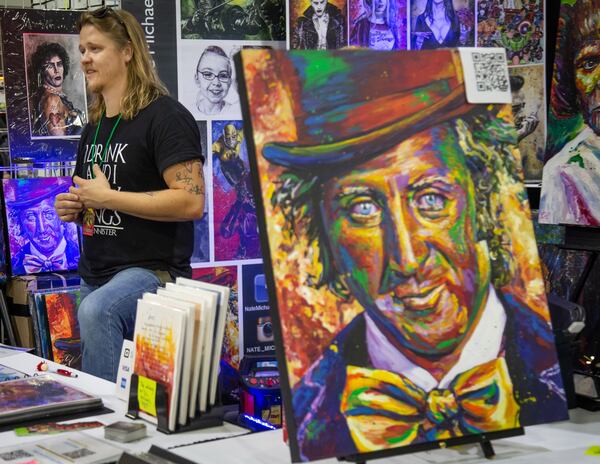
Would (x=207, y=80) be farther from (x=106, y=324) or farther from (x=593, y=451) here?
(x=593, y=451)

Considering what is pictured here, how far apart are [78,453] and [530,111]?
134 inches

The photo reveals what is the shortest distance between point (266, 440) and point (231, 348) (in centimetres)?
293

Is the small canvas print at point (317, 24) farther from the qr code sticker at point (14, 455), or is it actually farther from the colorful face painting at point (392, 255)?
the qr code sticker at point (14, 455)

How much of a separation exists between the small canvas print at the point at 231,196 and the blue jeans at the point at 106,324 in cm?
192

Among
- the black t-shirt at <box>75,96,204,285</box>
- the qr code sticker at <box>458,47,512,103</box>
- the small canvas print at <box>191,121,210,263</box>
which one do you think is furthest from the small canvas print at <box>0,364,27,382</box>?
the small canvas print at <box>191,121,210,263</box>

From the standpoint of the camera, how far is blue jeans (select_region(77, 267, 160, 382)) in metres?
2.34

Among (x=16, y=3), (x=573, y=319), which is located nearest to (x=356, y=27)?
(x=573, y=319)

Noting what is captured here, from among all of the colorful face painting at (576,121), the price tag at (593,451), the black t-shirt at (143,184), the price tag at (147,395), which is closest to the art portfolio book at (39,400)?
the price tag at (147,395)

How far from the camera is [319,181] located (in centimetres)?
128

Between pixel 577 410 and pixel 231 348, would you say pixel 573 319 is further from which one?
pixel 231 348

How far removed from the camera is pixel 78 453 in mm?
1449

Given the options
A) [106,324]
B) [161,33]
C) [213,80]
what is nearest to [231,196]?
[213,80]

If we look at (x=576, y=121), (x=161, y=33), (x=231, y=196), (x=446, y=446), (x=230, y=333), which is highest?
(x=161, y=33)

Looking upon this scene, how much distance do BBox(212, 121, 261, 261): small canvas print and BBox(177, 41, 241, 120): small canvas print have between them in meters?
0.08
